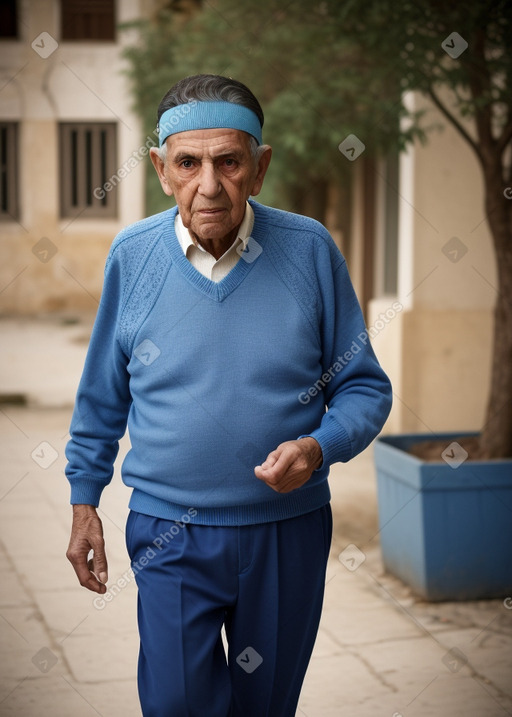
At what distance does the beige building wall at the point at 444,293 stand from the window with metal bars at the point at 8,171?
11570 mm

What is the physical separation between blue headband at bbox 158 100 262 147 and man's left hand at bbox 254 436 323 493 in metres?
0.68

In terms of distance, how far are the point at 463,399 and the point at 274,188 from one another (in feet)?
10.5

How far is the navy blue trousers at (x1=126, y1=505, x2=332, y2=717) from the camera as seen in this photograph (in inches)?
85.4

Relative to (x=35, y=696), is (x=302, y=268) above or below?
above

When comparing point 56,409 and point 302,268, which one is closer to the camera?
point 302,268

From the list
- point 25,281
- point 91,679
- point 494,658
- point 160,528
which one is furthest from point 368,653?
point 25,281

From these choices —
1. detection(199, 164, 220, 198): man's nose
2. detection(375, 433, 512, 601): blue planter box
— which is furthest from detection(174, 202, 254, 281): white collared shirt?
detection(375, 433, 512, 601): blue planter box

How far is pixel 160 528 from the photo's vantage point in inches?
87.9

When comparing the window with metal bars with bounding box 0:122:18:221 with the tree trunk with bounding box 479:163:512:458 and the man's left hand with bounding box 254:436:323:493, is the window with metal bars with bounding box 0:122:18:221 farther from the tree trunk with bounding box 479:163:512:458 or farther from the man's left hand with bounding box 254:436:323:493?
the man's left hand with bounding box 254:436:323:493

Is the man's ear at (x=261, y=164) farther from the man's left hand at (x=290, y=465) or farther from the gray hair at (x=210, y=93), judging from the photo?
the man's left hand at (x=290, y=465)

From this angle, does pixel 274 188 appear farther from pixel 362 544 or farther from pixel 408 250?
pixel 362 544

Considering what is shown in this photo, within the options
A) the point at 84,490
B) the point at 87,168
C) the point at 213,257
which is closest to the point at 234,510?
the point at 84,490

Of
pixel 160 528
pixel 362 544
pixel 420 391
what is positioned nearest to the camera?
pixel 160 528

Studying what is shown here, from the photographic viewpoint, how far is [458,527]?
454 cm
